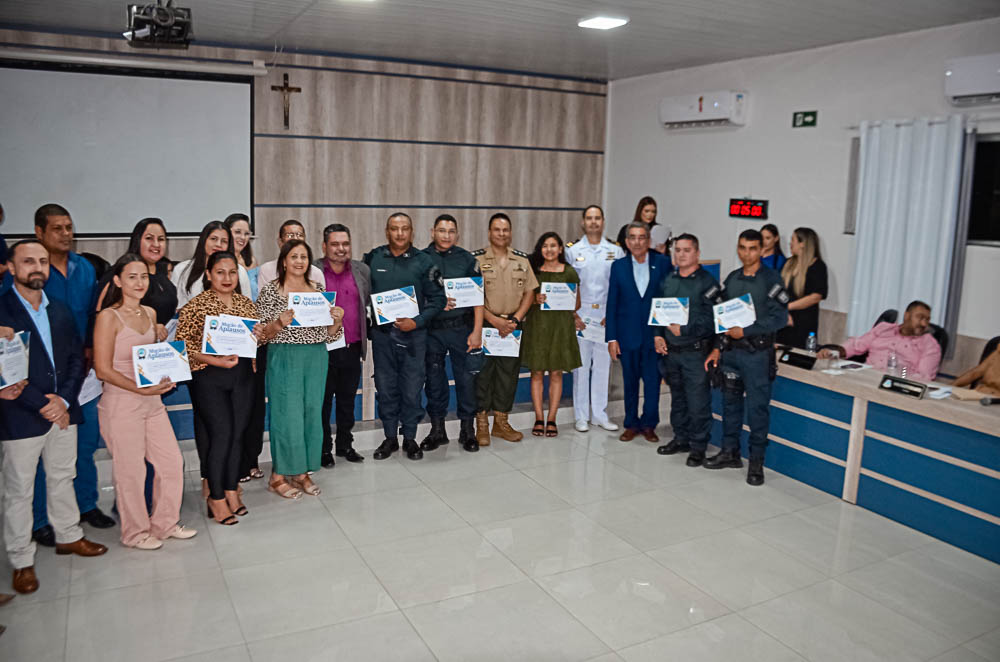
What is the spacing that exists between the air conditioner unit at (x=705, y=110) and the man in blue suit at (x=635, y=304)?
2.59 m

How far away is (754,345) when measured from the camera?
15.5ft

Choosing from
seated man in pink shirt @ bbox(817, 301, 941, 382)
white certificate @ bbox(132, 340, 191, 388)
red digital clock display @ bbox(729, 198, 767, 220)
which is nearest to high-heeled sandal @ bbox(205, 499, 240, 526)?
white certificate @ bbox(132, 340, 191, 388)

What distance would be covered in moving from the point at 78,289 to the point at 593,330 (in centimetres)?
335

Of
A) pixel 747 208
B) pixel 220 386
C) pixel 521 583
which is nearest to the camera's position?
pixel 521 583

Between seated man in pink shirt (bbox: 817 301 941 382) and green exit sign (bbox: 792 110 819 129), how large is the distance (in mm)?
2335

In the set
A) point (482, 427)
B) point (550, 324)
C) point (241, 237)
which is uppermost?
point (241, 237)

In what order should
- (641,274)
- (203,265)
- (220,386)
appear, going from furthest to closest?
(641,274) < (203,265) < (220,386)

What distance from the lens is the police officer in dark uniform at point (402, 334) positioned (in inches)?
191

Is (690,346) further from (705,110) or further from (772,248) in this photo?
(705,110)

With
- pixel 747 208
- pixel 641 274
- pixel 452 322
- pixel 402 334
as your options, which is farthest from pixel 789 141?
pixel 402 334

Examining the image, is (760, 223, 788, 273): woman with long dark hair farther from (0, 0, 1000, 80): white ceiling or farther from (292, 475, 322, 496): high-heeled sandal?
(292, 475, 322, 496): high-heeled sandal

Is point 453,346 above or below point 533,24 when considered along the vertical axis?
below

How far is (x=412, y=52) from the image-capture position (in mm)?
7480

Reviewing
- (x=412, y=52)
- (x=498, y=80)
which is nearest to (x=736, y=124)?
(x=498, y=80)
